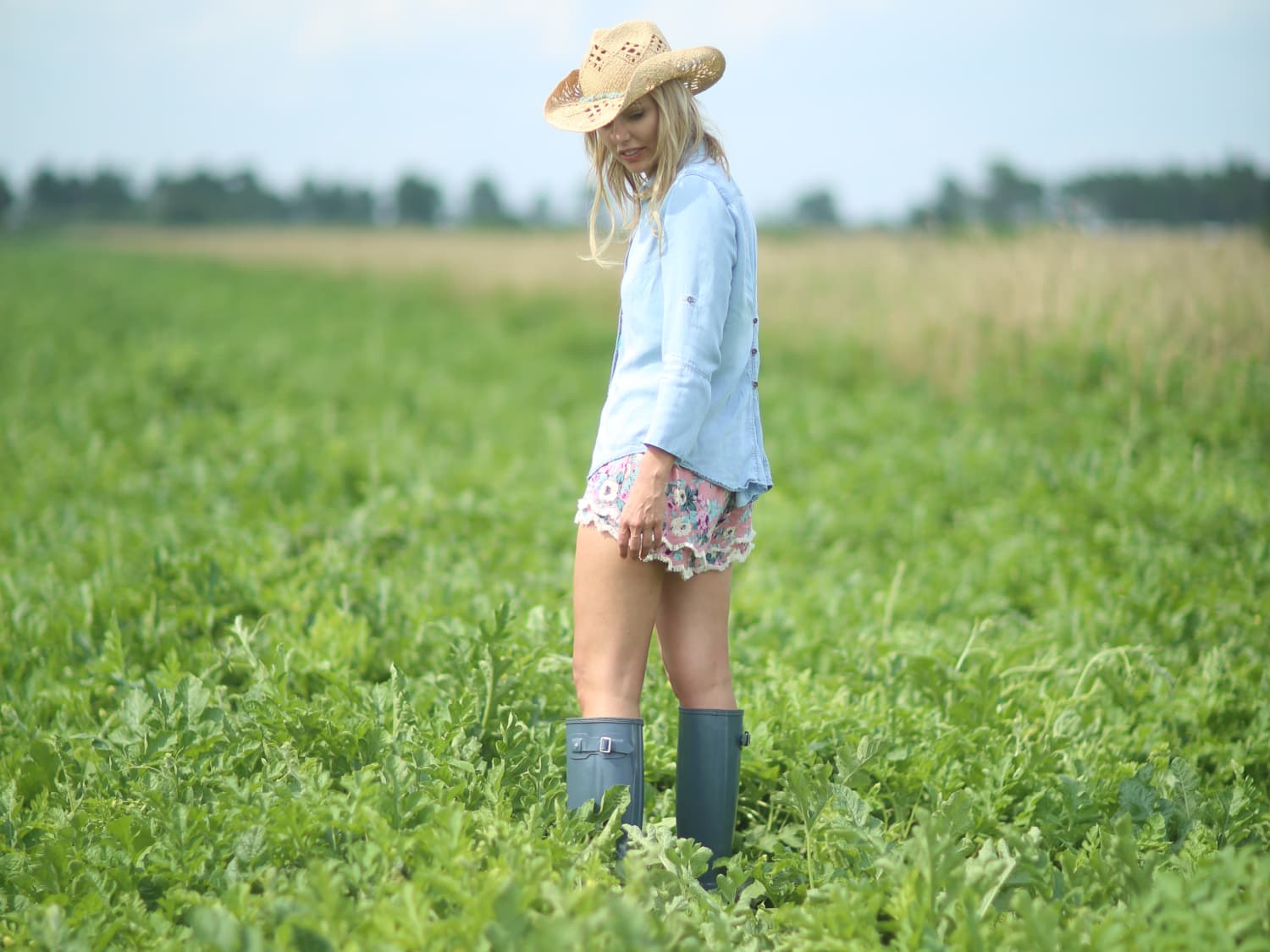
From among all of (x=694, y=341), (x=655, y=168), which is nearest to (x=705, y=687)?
(x=694, y=341)

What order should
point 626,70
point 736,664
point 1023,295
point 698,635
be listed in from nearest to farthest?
point 626,70, point 698,635, point 736,664, point 1023,295

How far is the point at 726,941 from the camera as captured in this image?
200 centimetres

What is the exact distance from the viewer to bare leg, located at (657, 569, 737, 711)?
2.47m

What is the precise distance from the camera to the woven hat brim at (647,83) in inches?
87.1

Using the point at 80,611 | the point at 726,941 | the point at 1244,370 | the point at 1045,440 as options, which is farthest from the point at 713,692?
the point at 1244,370

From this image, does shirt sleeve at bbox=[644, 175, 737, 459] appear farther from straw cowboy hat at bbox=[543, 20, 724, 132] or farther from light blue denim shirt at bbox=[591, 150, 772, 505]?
straw cowboy hat at bbox=[543, 20, 724, 132]

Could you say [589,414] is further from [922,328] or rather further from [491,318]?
[491,318]

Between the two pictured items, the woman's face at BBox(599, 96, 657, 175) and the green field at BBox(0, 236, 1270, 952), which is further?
the woman's face at BBox(599, 96, 657, 175)

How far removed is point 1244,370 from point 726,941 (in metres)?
6.11

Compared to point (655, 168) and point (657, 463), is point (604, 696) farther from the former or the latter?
point (655, 168)

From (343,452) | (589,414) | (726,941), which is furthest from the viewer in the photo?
(589,414)

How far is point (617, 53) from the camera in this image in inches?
91.0

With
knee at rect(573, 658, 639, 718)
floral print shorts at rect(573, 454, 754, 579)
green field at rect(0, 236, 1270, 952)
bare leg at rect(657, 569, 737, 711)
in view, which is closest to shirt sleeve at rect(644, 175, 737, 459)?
floral print shorts at rect(573, 454, 754, 579)

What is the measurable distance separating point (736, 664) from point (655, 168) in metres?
1.72
